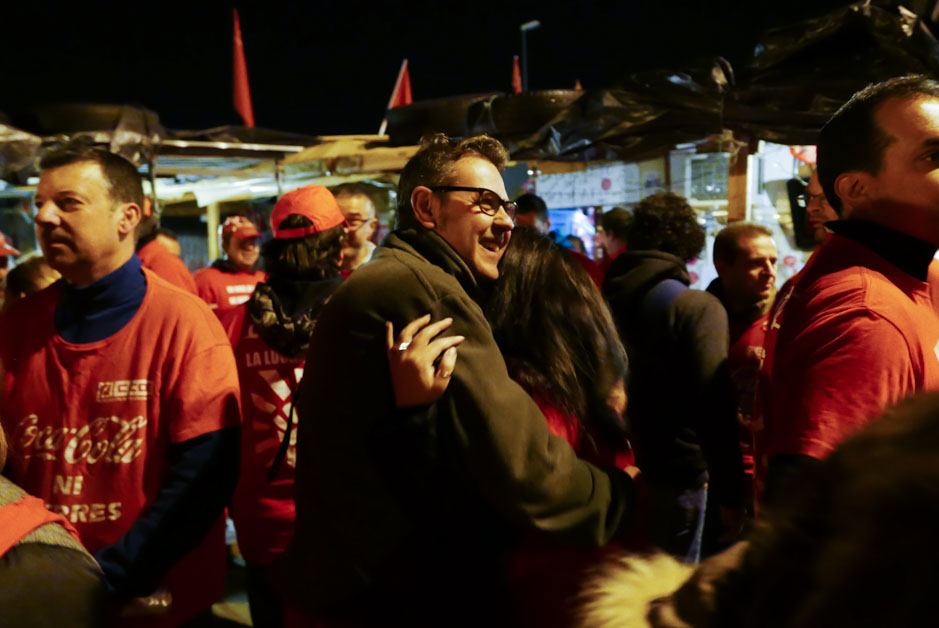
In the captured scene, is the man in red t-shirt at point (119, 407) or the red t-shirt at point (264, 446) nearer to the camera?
the man in red t-shirt at point (119, 407)

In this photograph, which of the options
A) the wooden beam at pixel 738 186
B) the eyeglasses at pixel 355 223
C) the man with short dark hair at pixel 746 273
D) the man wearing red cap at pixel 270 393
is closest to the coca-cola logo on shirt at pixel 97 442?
the man wearing red cap at pixel 270 393

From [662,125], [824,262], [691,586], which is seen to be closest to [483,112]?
[662,125]

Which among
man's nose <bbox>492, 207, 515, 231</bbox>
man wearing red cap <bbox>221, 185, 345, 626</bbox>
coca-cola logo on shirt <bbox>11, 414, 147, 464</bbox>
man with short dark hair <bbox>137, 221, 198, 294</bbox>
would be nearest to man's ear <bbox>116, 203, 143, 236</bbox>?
coca-cola logo on shirt <bbox>11, 414, 147, 464</bbox>

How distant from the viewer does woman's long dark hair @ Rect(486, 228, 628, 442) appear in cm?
195

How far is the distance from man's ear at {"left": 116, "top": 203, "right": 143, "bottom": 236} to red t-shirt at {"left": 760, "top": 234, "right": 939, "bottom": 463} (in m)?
2.07

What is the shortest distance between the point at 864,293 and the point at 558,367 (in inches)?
29.7

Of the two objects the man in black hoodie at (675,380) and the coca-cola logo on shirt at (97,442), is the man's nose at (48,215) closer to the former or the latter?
the coca-cola logo on shirt at (97,442)

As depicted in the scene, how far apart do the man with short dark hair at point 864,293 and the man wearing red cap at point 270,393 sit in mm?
2079

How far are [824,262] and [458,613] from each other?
1.28 m

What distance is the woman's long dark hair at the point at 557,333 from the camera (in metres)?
1.95

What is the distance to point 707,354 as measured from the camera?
3682 millimetres

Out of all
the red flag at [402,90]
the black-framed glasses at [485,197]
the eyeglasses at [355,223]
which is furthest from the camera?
the red flag at [402,90]

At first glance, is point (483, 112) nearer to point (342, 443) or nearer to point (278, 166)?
point (278, 166)

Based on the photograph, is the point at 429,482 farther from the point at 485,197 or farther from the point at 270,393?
the point at 270,393
